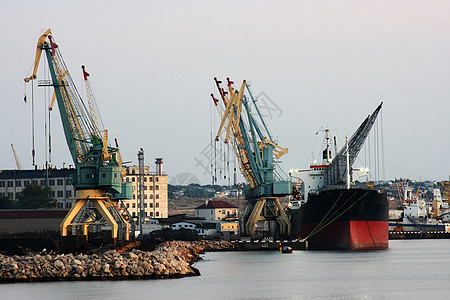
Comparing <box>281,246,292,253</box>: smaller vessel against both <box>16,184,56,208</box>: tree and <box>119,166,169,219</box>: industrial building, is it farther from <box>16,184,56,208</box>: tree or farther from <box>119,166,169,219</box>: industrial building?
<box>119,166,169,219</box>: industrial building

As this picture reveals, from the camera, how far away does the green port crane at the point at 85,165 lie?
74.5 metres

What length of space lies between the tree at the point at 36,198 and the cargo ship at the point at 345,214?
4839 centimetres

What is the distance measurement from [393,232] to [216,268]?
3648 inches

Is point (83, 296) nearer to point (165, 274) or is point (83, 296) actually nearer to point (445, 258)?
point (165, 274)

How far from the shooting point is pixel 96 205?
74.9 meters

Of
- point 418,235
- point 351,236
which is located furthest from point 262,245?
point 418,235

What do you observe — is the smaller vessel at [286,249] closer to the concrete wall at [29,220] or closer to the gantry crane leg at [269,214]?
the gantry crane leg at [269,214]

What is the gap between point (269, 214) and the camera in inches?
3802

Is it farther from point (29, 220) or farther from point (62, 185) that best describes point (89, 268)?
point (62, 185)

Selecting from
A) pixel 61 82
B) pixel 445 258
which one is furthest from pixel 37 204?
pixel 445 258

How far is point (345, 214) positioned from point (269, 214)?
18150 mm

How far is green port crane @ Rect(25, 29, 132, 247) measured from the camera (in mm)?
74500

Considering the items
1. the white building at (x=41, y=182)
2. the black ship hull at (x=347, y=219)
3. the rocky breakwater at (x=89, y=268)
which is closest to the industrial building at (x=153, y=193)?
the white building at (x=41, y=182)

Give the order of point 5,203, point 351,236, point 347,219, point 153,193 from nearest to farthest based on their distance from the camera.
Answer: point 347,219, point 351,236, point 5,203, point 153,193
